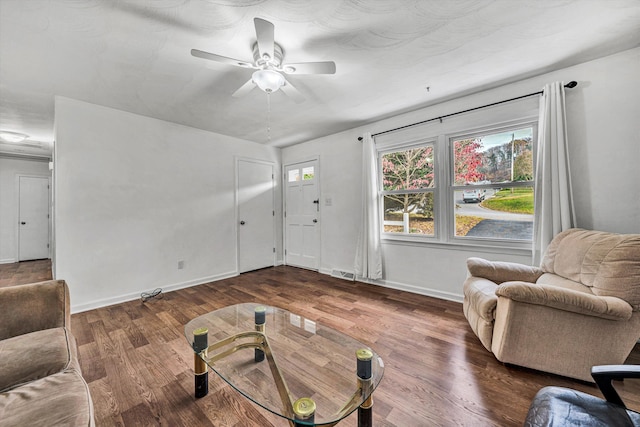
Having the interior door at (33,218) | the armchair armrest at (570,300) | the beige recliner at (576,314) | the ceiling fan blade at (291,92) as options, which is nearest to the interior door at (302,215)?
the ceiling fan blade at (291,92)

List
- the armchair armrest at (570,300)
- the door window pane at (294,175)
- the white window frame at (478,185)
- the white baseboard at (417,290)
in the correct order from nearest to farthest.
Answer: the armchair armrest at (570,300) → the white window frame at (478,185) → the white baseboard at (417,290) → the door window pane at (294,175)

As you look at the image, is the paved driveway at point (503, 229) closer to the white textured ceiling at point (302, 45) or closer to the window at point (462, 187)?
the window at point (462, 187)

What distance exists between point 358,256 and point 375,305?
0.94 metres

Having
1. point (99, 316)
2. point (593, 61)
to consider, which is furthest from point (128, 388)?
point (593, 61)

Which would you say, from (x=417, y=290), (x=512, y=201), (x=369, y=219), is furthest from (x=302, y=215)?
(x=512, y=201)

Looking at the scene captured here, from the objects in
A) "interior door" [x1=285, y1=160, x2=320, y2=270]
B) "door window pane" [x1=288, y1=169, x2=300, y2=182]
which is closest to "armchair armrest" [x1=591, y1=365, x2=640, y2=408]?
"interior door" [x1=285, y1=160, x2=320, y2=270]

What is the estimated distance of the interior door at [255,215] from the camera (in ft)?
14.0

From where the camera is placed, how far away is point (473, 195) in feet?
9.27

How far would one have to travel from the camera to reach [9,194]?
5074 mm

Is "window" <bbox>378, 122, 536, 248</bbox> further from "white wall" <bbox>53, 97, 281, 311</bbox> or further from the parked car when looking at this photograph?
"white wall" <bbox>53, 97, 281, 311</bbox>

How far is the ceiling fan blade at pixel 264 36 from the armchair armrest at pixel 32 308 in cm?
195

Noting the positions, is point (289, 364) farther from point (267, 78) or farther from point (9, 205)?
point (9, 205)

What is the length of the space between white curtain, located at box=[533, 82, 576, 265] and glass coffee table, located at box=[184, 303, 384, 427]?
2163 millimetres

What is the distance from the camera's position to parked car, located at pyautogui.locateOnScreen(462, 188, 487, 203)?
2.78 meters
